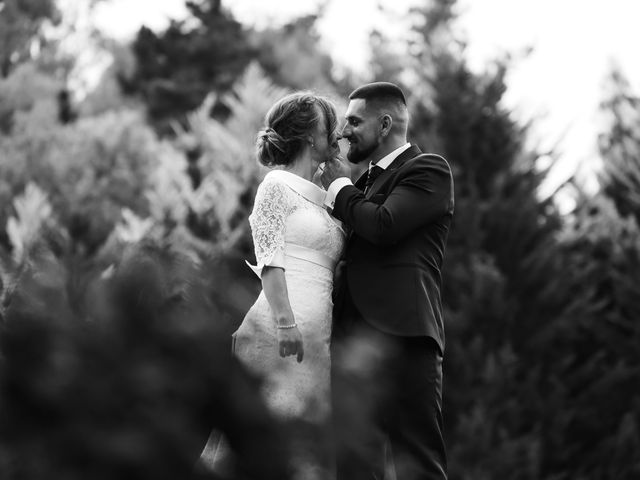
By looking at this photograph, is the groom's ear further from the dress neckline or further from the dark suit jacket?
the dress neckline

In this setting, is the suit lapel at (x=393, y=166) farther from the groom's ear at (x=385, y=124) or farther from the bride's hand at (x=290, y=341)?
the bride's hand at (x=290, y=341)

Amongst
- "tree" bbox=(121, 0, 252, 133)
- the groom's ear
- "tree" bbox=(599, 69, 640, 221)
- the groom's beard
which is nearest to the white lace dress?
the groom's beard

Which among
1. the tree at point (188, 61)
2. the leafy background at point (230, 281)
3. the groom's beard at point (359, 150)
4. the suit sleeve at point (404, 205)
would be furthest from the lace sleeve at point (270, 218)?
the tree at point (188, 61)

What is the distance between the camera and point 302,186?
12.5ft

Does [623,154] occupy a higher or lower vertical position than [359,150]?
lower

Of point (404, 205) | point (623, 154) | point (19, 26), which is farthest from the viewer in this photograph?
point (19, 26)

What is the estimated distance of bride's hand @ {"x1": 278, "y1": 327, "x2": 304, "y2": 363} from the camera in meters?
3.36

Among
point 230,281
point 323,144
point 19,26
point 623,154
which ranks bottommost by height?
point 19,26

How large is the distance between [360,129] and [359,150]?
92 mm

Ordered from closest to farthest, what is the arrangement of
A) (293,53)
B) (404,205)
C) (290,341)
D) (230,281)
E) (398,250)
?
(230,281), (290,341), (404,205), (398,250), (293,53)

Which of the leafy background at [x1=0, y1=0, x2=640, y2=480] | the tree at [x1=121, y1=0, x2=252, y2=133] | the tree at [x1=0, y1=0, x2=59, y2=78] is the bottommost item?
the tree at [x1=121, y1=0, x2=252, y2=133]

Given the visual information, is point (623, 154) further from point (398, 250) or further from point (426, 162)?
point (398, 250)

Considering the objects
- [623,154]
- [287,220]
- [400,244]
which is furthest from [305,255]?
[623,154]

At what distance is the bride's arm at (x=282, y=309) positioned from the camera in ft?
11.1
